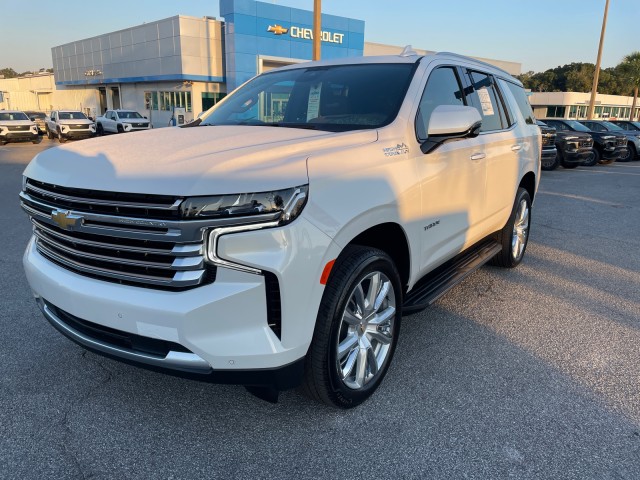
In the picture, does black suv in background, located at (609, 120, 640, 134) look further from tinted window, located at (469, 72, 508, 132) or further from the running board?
the running board

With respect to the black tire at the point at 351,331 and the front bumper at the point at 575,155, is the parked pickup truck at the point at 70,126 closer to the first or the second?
the front bumper at the point at 575,155

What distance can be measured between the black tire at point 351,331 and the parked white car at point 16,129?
27154 mm

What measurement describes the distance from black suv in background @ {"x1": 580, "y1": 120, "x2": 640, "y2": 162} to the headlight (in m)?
20.0

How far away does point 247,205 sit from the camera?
216cm

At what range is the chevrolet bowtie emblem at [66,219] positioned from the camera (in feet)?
7.83

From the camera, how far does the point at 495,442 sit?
261 cm

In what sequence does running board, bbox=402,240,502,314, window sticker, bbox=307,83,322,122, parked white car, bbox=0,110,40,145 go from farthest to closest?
parked white car, bbox=0,110,40,145
window sticker, bbox=307,83,322,122
running board, bbox=402,240,502,314

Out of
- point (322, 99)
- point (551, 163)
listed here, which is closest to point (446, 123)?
point (322, 99)

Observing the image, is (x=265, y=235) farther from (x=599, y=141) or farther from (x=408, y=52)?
(x=599, y=141)

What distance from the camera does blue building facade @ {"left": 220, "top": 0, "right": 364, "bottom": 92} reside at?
3297 cm

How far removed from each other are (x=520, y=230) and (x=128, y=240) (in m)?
4.51

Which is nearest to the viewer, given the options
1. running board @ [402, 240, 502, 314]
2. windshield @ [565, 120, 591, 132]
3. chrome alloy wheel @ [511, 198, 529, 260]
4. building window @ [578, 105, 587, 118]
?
running board @ [402, 240, 502, 314]

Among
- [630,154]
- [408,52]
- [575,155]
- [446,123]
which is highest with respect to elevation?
[408,52]

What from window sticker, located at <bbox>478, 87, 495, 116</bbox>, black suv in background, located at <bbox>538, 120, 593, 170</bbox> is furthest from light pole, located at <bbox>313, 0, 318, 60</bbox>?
window sticker, located at <bbox>478, 87, 495, 116</bbox>
